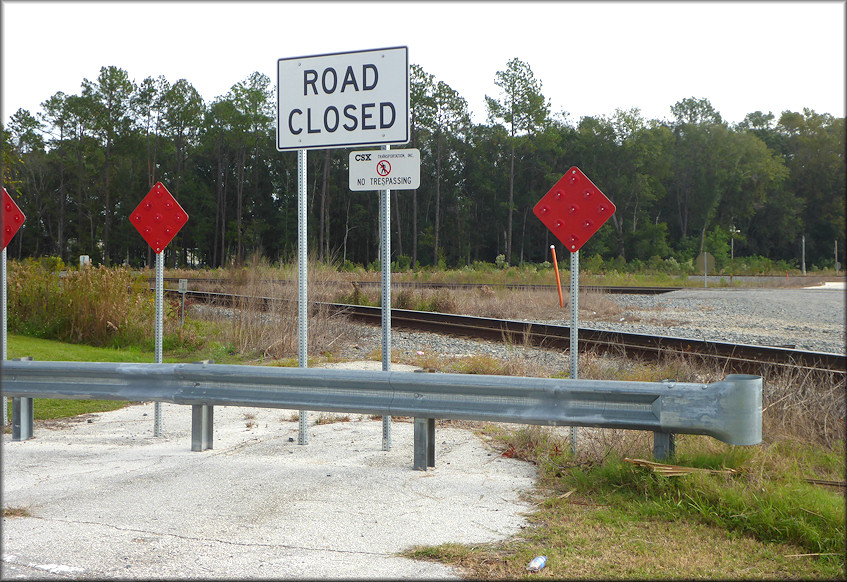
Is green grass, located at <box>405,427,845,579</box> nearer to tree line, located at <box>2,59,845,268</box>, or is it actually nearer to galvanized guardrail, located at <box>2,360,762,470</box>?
galvanized guardrail, located at <box>2,360,762,470</box>

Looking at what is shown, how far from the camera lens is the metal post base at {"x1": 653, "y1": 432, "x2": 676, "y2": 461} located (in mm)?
5074

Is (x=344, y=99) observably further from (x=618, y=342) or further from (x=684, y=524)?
(x=618, y=342)

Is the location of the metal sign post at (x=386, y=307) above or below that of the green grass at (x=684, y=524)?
above

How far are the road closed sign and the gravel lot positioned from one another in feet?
17.3

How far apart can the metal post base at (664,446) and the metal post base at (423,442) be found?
1.67m

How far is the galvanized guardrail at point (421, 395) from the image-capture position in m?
4.89

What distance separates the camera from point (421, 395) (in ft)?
18.4

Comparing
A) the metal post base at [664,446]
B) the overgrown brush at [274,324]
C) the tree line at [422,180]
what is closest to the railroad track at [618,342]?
the overgrown brush at [274,324]

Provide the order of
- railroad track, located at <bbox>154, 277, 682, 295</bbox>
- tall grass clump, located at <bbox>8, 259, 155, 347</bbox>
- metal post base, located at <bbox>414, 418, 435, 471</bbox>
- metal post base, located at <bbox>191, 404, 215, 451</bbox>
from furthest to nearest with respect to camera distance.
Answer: railroad track, located at <bbox>154, 277, 682, 295</bbox> < tall grass clump, located at <bbox>8, 259, 155, 347</bbox> < metal post base, located at <bbox>191, 404, 215, 451</bbox> < metal post base, located at <bbox>414, 418, 435, 471</bbox>

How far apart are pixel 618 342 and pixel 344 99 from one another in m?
6.41

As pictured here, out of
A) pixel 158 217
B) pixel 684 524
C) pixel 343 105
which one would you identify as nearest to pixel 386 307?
pixel 343 105

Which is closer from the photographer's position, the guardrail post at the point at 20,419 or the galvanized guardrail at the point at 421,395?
the galvanized guardrail at the point at 421,395

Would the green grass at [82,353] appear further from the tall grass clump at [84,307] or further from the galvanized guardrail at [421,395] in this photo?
the galvanized guardrail at [421,395]

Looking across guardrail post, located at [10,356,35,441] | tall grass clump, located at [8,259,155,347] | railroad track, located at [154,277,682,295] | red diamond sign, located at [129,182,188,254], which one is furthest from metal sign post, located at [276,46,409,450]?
railroad track, located at [154,277,682,295]
